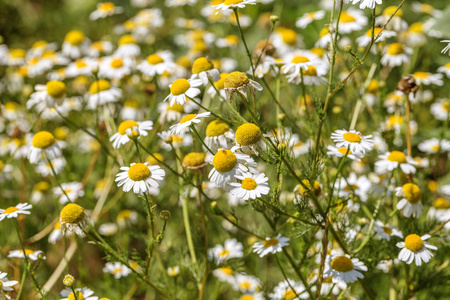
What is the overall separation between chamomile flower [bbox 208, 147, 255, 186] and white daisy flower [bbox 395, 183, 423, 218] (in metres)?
0.66

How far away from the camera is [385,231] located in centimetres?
165

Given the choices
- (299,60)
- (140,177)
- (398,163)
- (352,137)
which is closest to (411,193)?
(398,163)

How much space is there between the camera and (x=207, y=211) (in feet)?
7.43

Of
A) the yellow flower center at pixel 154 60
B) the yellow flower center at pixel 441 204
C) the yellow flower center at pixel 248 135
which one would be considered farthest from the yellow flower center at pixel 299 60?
the yellow flower center at pixel 441 204

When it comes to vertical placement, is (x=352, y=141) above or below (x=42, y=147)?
above

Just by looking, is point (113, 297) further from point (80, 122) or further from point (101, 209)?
point (80, 122)

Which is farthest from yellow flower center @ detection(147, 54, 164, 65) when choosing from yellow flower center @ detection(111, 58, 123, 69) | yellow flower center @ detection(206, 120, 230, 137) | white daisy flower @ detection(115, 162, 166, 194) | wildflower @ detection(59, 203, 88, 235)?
wildflower @ detection(59, 203, 88, 235)

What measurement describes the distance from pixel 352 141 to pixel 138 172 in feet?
2.32

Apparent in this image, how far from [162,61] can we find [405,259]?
1537 mm

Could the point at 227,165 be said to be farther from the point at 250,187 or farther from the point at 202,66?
the point at 202,66

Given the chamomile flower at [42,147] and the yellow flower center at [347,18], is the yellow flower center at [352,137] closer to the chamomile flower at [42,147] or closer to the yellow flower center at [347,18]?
the yellow flower center at [347,18]

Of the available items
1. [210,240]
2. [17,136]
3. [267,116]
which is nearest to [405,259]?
[210,240]

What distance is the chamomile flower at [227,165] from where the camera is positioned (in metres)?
1.38

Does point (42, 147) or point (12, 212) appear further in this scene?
point (42, 147)
